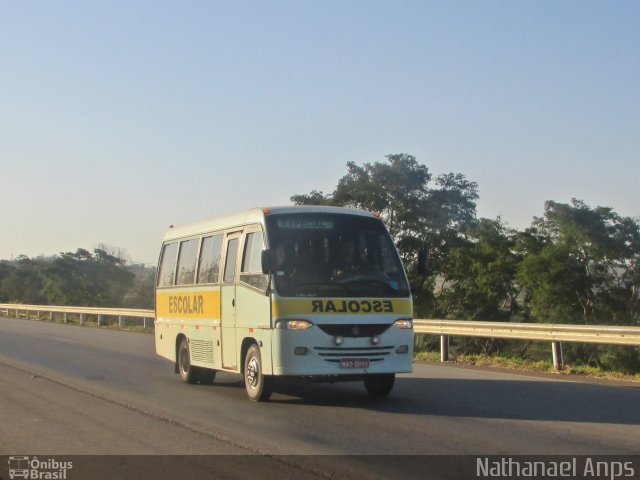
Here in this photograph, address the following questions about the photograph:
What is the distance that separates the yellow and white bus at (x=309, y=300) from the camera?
11391 mm

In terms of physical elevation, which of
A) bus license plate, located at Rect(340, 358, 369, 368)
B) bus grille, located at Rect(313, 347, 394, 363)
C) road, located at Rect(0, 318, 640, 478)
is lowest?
road, located at Rect(0, 318, 640, 478)

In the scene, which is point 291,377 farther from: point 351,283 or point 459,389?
point 459,389

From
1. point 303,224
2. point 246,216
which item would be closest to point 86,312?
point 246,216

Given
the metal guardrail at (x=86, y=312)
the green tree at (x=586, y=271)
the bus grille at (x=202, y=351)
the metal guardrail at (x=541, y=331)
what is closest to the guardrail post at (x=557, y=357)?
the metal guardrail at (x=541, y=331)

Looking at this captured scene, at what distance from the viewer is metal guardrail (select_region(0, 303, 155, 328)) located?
125 feet

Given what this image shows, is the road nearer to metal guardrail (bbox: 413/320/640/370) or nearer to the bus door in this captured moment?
the bus door

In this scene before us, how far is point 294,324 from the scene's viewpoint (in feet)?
37.3

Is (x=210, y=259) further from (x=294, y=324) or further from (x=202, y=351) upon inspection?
(x=294, y=324)

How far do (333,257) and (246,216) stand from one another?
5.59 feet

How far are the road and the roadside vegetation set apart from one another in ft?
78.3

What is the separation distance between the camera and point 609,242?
41656 millimetres

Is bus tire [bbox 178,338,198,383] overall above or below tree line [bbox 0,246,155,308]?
below

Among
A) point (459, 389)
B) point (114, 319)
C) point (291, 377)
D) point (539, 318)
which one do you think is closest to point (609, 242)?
point (539, 318)

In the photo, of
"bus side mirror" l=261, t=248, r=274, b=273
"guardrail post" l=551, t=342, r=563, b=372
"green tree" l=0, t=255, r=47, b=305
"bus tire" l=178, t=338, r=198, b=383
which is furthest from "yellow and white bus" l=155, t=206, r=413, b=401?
"green tree" l=0, t=255, r=47, b=305
